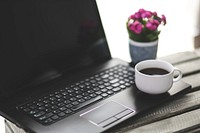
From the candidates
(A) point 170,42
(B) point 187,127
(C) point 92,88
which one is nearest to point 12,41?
(C) point 92,88

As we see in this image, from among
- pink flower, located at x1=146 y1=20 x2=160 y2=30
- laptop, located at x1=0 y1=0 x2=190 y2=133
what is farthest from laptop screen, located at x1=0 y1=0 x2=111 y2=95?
pink flower, located at x1=146 y1=20 x2=160 y2=30

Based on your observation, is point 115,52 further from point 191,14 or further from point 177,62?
point 191,14

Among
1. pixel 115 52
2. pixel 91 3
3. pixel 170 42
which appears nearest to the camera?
pixel 91 3

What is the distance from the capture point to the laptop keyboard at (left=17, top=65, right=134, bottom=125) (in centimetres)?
79

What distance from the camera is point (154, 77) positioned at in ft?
2.72

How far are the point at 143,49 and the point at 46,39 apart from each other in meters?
0.26

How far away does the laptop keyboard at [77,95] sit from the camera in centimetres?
79

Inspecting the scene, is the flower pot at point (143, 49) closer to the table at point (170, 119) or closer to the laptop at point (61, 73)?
the laptop at point (61, 73)

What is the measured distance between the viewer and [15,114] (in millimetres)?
789

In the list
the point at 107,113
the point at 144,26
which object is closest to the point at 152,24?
the point at 144,26

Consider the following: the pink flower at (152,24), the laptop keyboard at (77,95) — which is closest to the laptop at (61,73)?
the laptop keyboard at (77,95)

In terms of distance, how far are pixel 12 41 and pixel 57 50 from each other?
13 centimetres

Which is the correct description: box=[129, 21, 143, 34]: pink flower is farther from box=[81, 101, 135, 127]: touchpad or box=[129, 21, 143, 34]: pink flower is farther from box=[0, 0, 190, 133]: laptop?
box=[81, 101, 135, 127]: touchpad

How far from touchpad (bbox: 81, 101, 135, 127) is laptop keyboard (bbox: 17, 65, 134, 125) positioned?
3 cm
